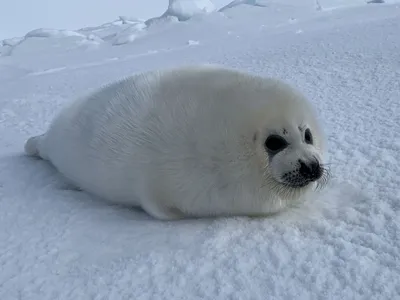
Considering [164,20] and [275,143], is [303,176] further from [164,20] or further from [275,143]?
[164,20]

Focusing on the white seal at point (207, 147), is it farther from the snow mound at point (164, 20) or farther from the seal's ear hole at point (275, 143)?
the snow mound at point (164, 20)

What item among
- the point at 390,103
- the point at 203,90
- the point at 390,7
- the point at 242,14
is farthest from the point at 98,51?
the point at 203,90

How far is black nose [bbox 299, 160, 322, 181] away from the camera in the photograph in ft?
5.46

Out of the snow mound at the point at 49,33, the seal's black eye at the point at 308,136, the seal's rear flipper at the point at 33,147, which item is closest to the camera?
the seal's black eye at the point at 308,136

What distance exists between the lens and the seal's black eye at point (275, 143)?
1738mm

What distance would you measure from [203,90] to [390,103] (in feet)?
5.28

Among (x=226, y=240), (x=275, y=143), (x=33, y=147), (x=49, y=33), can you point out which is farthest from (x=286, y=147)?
(x=49, y=33)

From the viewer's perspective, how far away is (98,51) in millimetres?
10898

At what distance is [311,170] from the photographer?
5.45ft

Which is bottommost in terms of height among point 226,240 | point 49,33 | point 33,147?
point 49,33

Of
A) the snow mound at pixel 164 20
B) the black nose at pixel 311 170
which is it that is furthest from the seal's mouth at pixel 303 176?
the snow mound at pixel 164 20

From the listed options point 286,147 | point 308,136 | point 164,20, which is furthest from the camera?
point 164,20

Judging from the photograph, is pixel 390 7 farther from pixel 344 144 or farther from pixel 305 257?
pixel 305 257

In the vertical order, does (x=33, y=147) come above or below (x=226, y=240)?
below
